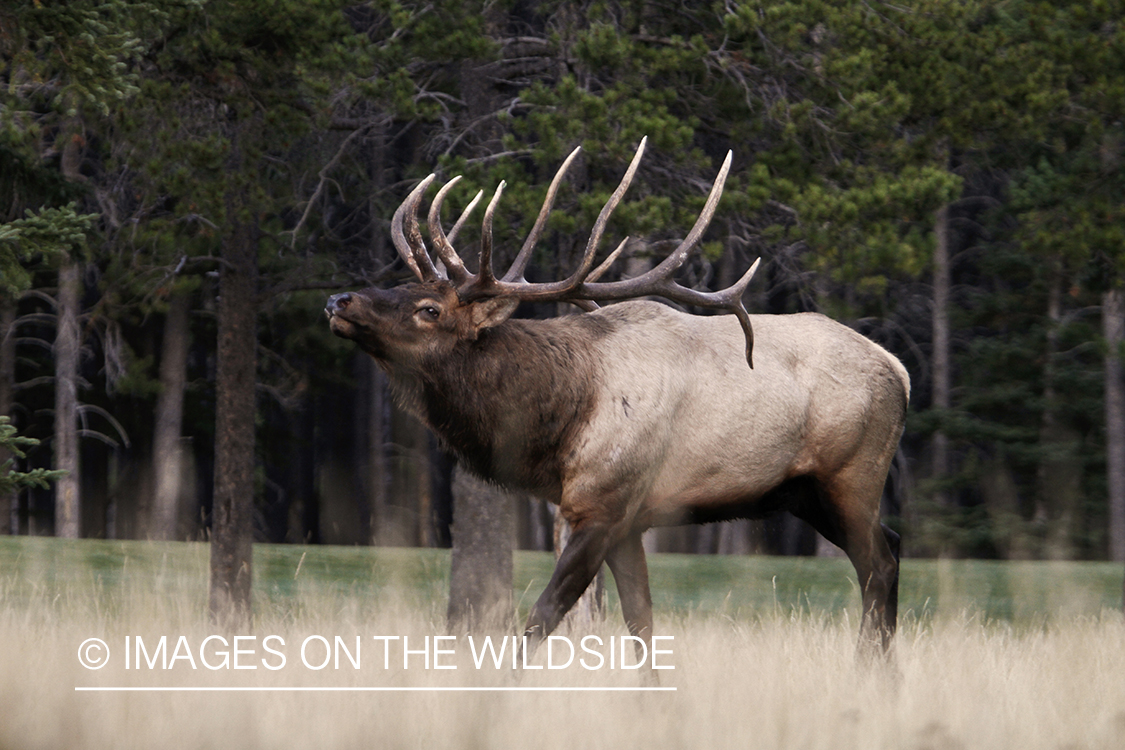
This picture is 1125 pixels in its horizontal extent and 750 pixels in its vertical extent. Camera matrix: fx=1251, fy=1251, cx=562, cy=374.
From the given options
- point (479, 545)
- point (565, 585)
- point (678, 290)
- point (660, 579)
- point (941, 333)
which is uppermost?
point (941, 333)

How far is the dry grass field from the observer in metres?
4.38

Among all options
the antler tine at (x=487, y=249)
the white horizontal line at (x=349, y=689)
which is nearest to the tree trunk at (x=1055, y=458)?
the antler tine at (x=487, y=249)

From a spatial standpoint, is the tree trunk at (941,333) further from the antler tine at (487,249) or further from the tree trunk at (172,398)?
the antler tine at (487,249)

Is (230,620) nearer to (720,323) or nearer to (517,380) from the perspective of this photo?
(517,380)

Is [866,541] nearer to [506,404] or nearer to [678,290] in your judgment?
[678,290]

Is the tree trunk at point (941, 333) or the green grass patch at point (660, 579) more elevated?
the tree trunk at point (941, 333)

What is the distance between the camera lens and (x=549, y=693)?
499 centimetres

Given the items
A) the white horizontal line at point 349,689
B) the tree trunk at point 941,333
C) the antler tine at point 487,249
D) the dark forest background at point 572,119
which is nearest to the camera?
the white horizontal line at point 349,689

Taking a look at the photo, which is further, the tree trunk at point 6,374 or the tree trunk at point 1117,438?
the tree trunk at point 6,374

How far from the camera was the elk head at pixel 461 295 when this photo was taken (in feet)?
18.5
